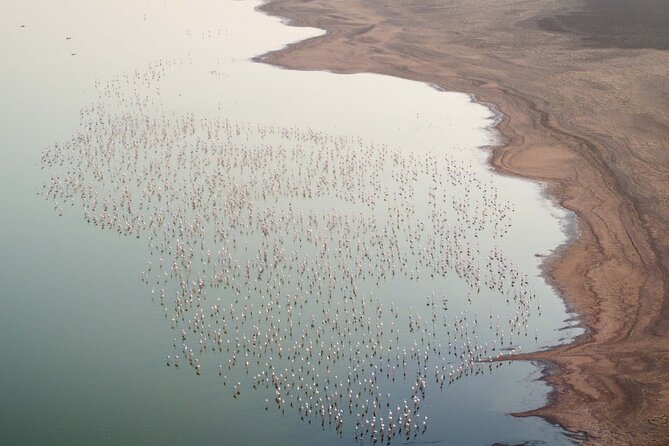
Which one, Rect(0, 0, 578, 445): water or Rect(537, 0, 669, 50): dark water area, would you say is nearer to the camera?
Rect(0, 0, 578, 445): water

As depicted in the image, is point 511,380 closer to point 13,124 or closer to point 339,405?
point 339,405

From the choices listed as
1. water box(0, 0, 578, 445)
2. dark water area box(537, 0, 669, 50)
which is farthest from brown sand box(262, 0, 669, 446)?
water box(0, 0, 578, 445)

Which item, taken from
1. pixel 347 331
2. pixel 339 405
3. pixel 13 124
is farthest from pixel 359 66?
pixel 339 405

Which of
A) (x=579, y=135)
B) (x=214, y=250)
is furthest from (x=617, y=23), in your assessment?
(x=214, y=250)

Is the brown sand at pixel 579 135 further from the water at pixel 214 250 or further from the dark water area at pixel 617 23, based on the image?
the water at pixel 214 250

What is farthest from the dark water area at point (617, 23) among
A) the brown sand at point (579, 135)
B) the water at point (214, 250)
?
the water at point (214, 250)

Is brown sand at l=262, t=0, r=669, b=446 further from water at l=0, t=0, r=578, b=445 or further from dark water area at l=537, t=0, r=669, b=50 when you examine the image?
water at l=0, t=0, r=578, b=445
